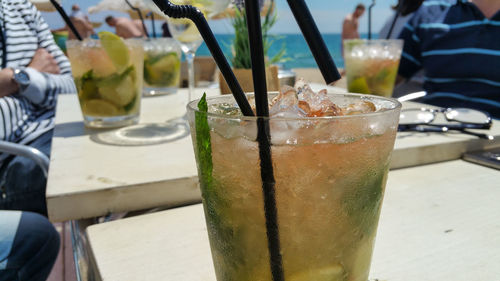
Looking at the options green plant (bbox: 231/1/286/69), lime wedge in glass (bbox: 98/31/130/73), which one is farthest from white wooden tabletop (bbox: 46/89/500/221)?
green plant (bbox: 231/1/286/69)

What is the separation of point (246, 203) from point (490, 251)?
0.43 m

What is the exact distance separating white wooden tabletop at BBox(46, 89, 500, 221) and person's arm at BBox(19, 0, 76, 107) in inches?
26.4

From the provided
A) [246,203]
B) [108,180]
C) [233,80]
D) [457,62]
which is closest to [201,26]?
[233,80]

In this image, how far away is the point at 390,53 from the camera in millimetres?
1452

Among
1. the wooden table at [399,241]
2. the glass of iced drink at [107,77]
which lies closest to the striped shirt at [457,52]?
the wooden table at [399,241]

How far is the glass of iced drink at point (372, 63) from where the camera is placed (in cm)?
144

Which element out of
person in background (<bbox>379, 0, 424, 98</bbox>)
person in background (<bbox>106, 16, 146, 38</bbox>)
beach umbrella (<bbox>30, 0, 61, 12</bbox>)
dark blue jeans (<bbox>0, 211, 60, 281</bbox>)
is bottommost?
dark blue jeans (<bbox>0, 211, 60, 281</bbox>)

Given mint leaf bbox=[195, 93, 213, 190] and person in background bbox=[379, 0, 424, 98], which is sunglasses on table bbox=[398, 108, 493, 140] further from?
person in background bbox=[379, 0, 424, 98]

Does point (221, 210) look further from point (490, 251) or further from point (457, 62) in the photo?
point (457, 62)

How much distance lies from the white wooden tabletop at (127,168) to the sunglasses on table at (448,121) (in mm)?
39

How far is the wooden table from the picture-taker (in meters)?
0.53

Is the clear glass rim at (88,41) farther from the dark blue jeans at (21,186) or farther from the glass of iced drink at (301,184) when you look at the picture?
the glass of iced drink at (301,184)

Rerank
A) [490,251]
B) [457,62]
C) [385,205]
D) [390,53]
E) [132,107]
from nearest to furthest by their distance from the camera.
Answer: [490,251] → [385,205] → [132,107] → [390,53] → [457,62]

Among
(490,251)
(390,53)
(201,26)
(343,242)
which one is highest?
(201,26)
